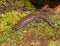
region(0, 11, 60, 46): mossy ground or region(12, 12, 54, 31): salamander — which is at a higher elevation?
region(12, 12, 54, 31): salamander

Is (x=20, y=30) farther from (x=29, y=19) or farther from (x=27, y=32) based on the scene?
(x=29, y=19)

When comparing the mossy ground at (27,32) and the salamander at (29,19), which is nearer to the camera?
the mossy ground at (27,32)

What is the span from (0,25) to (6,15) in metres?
1.03

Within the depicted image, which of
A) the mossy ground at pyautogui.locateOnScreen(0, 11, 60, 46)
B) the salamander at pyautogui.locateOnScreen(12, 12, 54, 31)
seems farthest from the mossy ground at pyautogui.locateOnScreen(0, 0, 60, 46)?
the salamander at pyautogui.locateOnScreen(12, 12, 54, 31)

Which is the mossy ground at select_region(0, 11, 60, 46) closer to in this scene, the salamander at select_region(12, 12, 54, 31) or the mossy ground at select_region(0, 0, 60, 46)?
the mossy ground at select_region(0, 0, 60, 46)

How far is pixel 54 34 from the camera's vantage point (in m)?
10.0

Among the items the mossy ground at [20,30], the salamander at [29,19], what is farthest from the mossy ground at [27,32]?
the salamander at [29,19]

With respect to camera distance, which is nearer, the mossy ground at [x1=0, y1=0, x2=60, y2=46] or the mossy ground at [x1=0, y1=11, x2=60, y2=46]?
the mossy ground at [x1=0, y1=0, x2=60, y2=46]

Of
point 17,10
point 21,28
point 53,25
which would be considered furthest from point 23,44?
point 17,10

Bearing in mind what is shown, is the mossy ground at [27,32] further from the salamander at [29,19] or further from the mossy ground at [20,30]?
the salamander at [29,19]

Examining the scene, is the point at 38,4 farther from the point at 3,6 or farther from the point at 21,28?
the point at 21,28

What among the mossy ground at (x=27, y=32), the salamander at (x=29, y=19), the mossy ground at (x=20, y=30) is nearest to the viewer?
the mossy ground at (x=27, y=32)

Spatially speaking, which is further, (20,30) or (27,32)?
(20,30)

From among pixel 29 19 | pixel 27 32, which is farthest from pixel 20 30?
pixel 29 19
